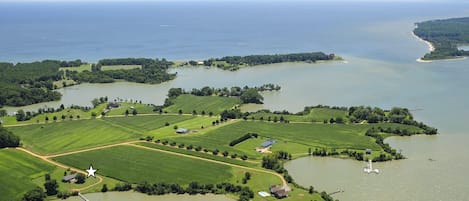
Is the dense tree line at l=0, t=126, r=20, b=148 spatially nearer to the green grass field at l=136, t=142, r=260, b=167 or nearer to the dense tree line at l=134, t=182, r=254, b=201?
the green grass field at l=136, t=142, r=260, b=167

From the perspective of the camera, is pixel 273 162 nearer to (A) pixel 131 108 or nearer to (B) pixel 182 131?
(B) pixel 182 131

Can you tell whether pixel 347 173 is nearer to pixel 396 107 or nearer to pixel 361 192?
pixel 361 192

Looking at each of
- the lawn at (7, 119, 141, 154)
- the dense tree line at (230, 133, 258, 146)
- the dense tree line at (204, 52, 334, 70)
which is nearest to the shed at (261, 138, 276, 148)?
the dense tree line at (230, 133, 258, 146)

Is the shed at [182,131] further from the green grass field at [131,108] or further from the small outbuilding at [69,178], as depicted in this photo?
the small outbuilding at [69,178]

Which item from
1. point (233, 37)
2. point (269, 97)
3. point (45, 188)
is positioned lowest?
point (45, 188)

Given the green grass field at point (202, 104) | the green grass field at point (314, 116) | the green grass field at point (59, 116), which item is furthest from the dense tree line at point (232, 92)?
the green grass field at point (59, 116)

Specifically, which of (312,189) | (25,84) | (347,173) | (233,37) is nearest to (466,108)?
(347,173)

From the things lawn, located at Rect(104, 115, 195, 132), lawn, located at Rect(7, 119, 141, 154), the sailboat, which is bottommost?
the sailboat

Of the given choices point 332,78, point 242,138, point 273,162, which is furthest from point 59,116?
point 332,78
